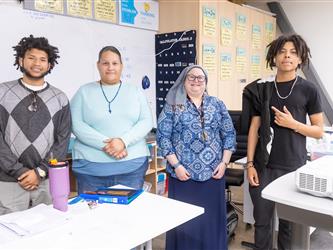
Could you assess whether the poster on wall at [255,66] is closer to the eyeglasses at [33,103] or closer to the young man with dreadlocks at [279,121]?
the young man with dreadlocks at [279,121]

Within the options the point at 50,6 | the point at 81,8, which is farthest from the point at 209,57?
the point at 50,6

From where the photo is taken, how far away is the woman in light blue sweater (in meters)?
1.91

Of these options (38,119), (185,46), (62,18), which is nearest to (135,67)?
(185,46)

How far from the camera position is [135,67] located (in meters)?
3.64

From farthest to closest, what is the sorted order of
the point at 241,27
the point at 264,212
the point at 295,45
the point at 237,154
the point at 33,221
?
the point at 241,27
the point at 237,154
the point at 264,212
the point at 295,45
the point at 33,221

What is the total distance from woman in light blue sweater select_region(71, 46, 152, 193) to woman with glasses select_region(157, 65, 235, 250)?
184 mm

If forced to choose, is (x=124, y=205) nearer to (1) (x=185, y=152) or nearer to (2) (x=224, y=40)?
(1) (x=185, y=152)

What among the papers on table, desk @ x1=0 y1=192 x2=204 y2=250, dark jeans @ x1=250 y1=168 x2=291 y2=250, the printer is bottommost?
dark jeans @ x1=250 y1=168 x2=291 y2=250

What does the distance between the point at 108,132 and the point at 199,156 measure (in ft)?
1.85

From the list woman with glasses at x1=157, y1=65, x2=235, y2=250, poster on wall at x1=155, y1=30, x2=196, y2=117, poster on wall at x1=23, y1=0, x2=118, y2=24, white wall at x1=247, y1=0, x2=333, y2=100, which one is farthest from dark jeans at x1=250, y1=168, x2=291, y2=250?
white wall at x1=247, y1=0, x2=333, y2=100

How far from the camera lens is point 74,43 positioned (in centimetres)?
304

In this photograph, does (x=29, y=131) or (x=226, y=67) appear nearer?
(x=29, y=131)

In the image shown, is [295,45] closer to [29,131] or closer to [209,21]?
[29,131]

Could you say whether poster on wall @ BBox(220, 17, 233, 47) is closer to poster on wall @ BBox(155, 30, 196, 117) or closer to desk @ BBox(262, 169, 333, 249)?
poster on wall @ BBox(155, 30, 196, 117)
